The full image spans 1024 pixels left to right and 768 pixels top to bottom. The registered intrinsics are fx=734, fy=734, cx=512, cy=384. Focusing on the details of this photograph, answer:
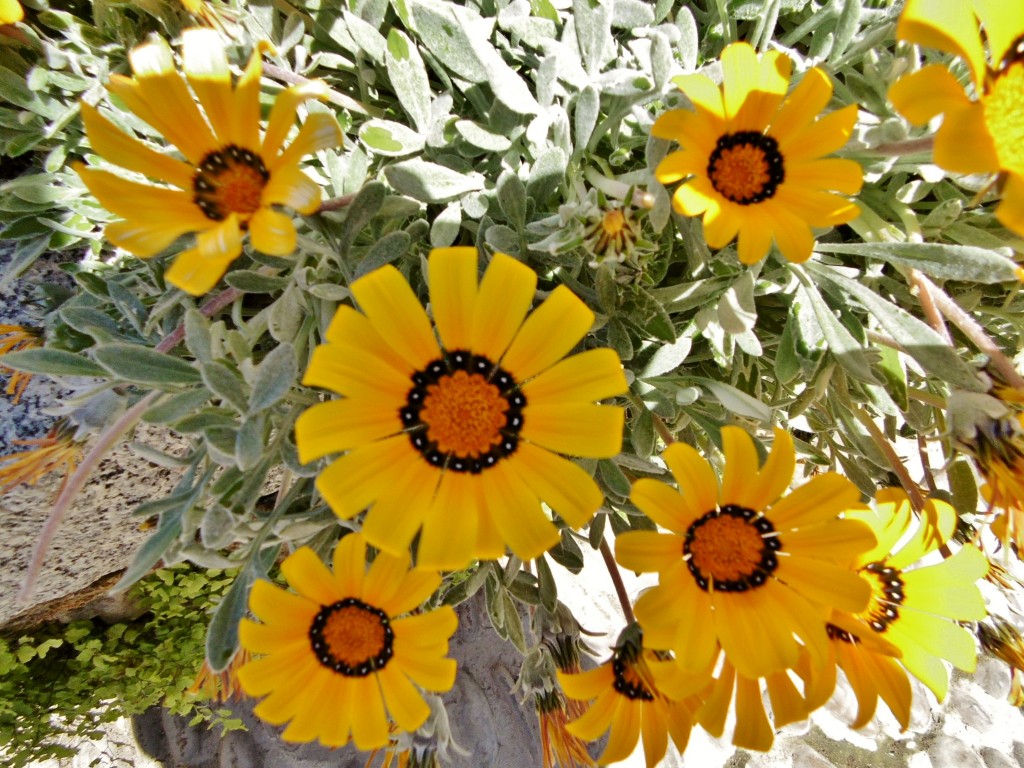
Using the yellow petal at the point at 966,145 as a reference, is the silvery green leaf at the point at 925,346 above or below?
below

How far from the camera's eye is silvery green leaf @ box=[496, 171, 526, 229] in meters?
1.01

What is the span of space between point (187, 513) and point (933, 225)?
1.15 metres

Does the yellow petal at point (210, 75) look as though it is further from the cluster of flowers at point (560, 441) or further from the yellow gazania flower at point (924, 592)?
the yellow gazania flower at point (924, 592)

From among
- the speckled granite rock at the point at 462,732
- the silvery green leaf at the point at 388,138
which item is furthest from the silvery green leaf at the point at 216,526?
the speckled granite rock at the point at 462,732

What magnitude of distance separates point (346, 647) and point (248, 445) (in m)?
0.31

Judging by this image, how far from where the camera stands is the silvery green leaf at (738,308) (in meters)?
0.96

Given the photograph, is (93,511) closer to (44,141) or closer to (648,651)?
(44,141)

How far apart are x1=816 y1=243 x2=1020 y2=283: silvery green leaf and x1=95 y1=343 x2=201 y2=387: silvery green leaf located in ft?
2.99

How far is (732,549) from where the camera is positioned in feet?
2.94

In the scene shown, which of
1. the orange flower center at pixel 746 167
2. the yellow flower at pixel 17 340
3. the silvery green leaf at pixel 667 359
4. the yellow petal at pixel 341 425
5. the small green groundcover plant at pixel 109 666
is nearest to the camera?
the yellow petal at pixel 341 425

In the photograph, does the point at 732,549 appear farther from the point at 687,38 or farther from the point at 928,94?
the point at 687,38

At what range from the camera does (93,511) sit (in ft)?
5.26

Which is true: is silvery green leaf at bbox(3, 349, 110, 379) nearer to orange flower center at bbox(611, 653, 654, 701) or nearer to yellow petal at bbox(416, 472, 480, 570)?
yellow petal at bbox(416, 472, 480, 570)

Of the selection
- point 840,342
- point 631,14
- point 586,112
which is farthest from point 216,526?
point 631,14
